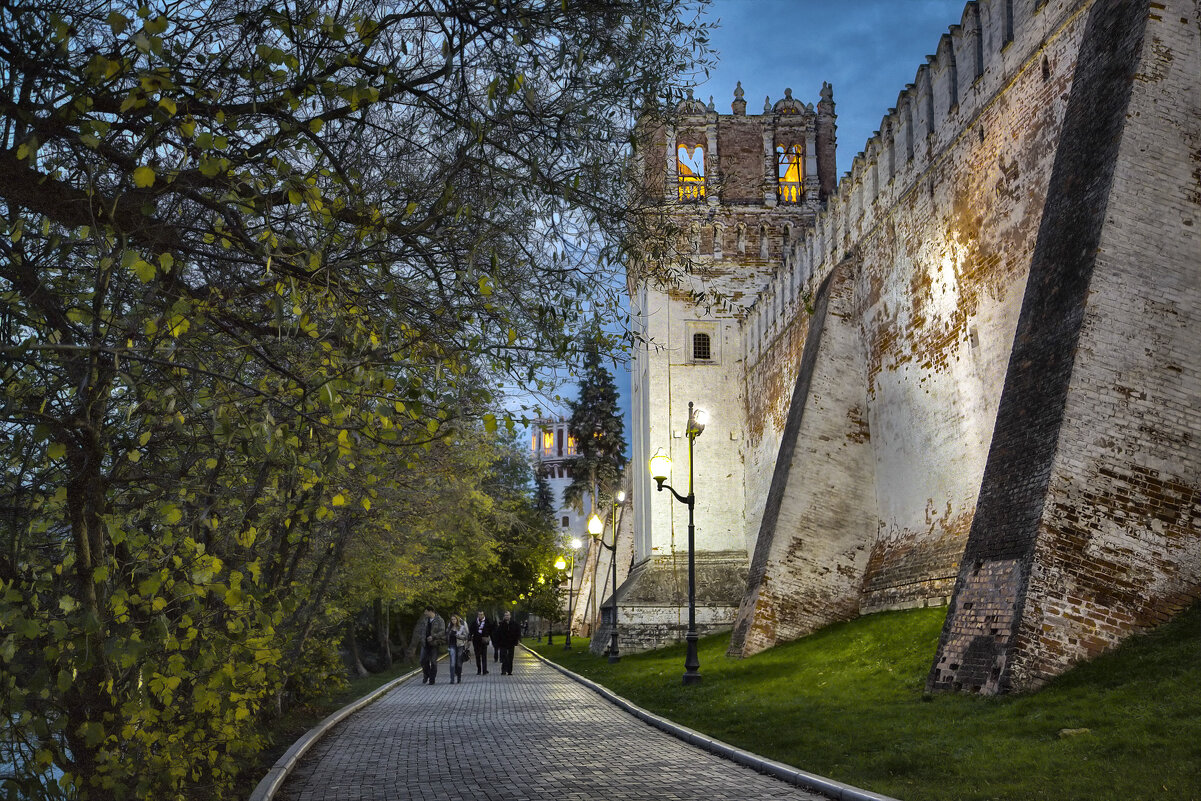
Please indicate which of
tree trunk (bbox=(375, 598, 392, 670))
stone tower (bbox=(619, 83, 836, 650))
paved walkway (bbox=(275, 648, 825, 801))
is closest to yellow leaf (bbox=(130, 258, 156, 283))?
paved walkway (bbox=(275, 648, 825, 801))

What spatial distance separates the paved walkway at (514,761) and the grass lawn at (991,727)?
2.56 ft

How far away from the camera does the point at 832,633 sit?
58.9 ft

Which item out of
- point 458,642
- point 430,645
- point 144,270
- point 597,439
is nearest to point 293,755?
point 144,270

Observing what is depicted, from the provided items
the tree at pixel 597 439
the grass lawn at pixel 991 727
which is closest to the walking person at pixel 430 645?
the grass lawn at pixel 991 727

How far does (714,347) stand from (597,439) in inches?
996

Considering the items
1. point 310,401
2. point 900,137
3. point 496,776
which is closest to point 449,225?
point 310,401

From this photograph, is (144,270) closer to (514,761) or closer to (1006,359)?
(514,761)

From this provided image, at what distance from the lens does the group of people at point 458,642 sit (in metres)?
22.8

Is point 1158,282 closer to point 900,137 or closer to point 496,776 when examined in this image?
point 496,776

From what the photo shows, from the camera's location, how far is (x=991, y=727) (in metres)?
8.63

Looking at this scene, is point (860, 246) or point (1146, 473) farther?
point (860, 246)

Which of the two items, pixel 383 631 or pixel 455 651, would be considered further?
pixel 383 631

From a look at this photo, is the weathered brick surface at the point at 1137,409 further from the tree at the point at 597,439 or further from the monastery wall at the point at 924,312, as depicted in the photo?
the tree at the point at 597,439

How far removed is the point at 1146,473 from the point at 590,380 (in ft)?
158
